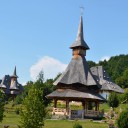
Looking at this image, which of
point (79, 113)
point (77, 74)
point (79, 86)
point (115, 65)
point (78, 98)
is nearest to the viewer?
point (79, 113)

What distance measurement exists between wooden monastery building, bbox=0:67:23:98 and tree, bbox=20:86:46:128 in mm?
76355

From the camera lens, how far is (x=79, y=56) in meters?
56.8

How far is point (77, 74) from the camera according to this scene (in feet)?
176

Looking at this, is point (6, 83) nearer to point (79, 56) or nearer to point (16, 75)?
point (16, 75)

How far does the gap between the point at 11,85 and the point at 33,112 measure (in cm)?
8000

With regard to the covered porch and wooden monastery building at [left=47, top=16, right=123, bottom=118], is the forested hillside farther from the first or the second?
the covered porch

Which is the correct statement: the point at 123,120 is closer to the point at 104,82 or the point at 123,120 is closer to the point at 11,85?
the point at 104,82

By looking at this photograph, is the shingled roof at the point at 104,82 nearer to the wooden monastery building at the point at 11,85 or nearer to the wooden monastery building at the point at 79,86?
the wooden monastery building at the point at 79,86

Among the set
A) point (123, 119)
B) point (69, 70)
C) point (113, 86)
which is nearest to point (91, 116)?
point (69, 70)

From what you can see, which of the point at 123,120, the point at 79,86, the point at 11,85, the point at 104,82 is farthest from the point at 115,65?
the point at 123,120

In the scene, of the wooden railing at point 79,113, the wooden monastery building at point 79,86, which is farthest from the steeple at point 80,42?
the wooden railing at point 79,113

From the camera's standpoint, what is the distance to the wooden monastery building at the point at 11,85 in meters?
108

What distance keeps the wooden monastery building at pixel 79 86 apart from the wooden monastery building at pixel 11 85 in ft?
175

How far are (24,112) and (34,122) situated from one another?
1.34 m
